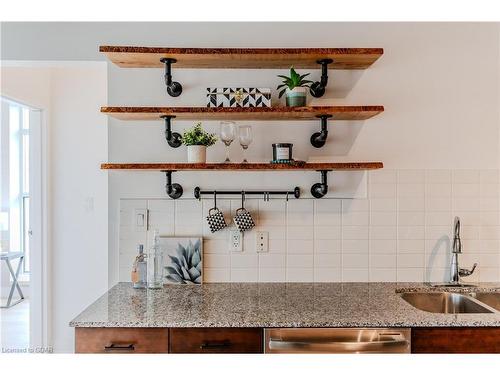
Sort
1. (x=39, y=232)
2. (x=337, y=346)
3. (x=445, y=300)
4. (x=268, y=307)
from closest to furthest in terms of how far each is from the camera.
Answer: (x=337, y=346) < (x=268, y=307) < (x=445, y=300) < (x=39, y=232)

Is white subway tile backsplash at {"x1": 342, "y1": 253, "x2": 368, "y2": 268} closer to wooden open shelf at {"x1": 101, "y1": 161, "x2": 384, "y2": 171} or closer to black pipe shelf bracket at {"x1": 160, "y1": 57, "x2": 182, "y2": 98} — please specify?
wooden open shelf at {"x1": 101, "y1": 161, "x2": 384, "y2": 171}

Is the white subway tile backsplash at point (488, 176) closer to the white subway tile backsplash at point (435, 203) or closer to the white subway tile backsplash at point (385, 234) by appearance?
the white subway tile backsplash at point (435, 203)

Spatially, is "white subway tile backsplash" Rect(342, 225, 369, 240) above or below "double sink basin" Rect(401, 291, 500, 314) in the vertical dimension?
above

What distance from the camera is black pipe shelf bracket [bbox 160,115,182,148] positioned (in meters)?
2.33

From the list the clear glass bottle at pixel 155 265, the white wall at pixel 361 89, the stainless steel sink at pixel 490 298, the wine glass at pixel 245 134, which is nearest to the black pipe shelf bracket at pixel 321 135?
the white wall at pixel 361 89

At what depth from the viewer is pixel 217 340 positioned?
5.96ft

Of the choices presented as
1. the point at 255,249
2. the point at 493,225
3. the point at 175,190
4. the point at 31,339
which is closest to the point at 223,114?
the point at 175,190

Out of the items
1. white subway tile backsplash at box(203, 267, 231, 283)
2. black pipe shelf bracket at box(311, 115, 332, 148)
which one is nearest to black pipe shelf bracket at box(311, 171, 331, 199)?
black pipe shelf bracket at box(311, 115, 332, 148)

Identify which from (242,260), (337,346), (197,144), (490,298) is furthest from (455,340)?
(197,144)

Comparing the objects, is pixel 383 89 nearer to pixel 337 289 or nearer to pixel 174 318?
pixel 337 289

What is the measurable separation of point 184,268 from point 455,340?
4.30ft

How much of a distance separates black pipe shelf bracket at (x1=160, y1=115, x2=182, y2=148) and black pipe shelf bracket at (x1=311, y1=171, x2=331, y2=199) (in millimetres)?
747

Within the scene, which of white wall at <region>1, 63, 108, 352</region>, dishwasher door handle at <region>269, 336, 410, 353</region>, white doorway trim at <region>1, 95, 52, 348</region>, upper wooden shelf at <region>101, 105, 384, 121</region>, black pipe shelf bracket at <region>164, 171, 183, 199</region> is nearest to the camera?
dishwasher door handle at <region>269, 336, 410, 353</region>

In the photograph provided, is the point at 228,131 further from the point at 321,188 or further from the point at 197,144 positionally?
the point at 321,188
